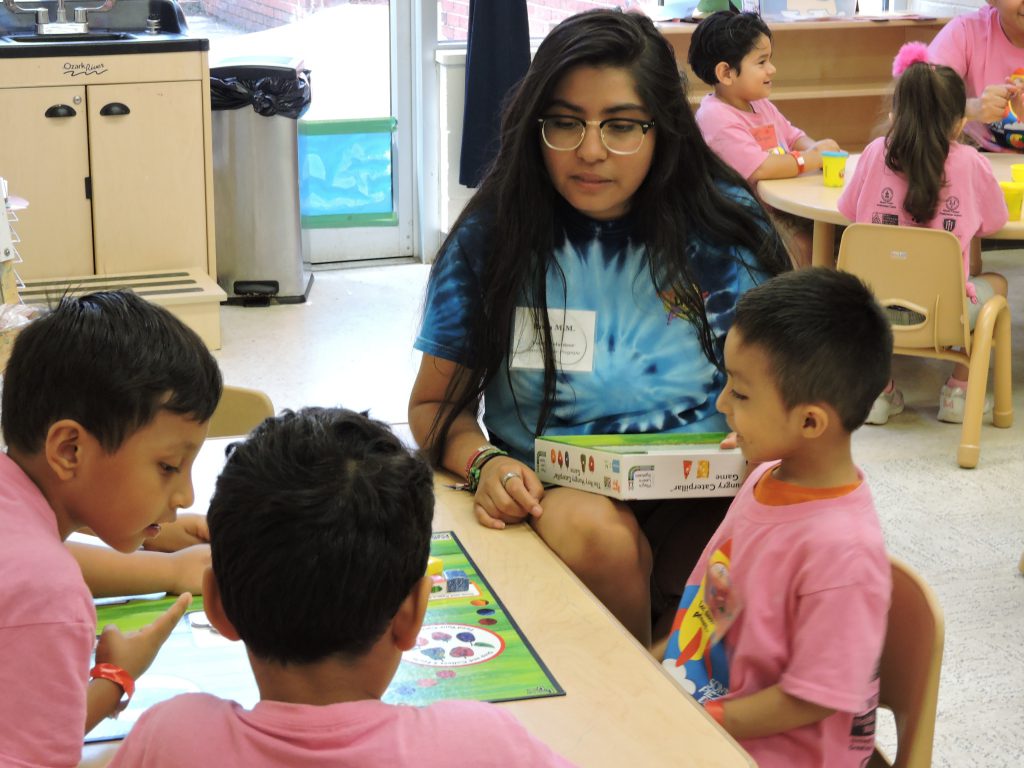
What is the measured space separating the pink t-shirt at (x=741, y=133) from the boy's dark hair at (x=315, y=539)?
350cm

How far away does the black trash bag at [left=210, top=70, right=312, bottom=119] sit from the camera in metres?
4.95

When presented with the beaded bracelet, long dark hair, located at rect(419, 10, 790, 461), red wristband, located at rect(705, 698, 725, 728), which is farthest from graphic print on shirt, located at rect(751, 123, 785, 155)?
red wristband, located at rect(705, 698, 725, 728)

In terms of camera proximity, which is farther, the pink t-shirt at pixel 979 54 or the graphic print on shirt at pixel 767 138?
the pink t-shirt at pixel 979 54

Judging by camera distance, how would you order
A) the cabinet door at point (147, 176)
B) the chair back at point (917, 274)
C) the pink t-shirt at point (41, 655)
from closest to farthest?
the pink t-shirt at point (41, 655)
the chair back at point (917, 274)
the cabinet door at point (147, 176)

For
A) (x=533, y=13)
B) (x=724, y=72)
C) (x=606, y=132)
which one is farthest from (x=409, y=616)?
(x=533, y=13)

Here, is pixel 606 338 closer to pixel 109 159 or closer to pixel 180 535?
pixel 180 535

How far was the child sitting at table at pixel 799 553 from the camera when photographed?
1391mm

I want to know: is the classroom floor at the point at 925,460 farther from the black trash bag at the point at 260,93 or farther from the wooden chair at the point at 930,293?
the black trash bag at the point at 260,93

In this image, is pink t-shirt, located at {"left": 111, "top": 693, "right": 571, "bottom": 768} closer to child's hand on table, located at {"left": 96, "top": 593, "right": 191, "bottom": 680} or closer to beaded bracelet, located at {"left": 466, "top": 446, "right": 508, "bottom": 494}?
child's hand on table, located at {"left": 96, "top": 593, "right": 191, "bottom": 680}

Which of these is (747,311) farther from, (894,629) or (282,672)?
(282,672)

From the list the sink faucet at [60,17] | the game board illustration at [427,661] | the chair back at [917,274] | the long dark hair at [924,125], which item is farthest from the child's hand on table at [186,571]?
the sink faucet at [60,17]

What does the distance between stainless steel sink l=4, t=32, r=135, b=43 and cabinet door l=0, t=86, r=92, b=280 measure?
27cm

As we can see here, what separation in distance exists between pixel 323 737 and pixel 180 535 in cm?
79

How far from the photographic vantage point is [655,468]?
5.51ft
